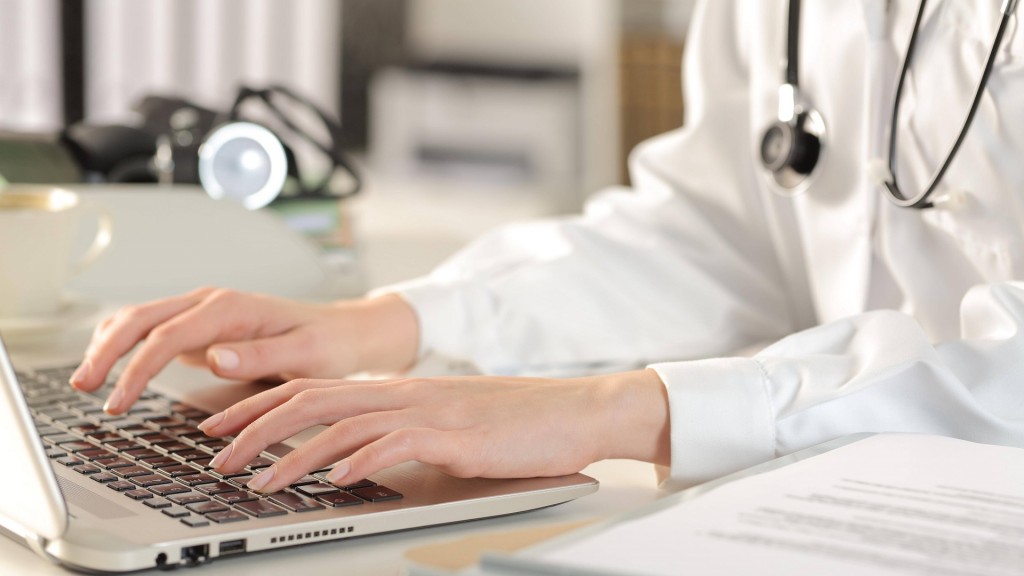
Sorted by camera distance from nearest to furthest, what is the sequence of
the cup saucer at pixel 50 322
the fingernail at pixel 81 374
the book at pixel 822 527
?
the book at pixel 822 527 < the fingernail at pixel 81 374 < the cup saucer at pixel 50 322

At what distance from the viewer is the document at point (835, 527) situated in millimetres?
367

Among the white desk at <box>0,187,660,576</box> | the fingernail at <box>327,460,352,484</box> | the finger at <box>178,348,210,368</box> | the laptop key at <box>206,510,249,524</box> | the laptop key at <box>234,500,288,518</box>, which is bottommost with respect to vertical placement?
the white desk at <box>0,187,660,576</box>

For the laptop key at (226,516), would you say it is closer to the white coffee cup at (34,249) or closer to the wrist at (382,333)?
the wrist at (382,333)

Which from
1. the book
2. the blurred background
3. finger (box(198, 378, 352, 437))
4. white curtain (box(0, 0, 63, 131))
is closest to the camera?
the book

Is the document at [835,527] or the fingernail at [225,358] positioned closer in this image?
the document at [835,527]

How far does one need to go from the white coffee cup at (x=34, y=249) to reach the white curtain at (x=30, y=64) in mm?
3103

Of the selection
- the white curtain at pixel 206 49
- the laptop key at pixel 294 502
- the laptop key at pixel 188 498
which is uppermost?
the white curtain at pixel 206 49

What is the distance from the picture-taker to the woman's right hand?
2.30 ft

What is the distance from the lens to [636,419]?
583 mm

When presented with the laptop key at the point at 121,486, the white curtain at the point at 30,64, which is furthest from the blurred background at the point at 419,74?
the laptop key at the point at 121,486

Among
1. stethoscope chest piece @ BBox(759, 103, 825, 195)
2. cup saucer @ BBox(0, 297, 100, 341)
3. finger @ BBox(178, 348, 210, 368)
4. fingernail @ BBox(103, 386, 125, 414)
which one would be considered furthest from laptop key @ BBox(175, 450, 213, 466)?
stethoscope chest piece @ BBox(759, 103, 825, 195)

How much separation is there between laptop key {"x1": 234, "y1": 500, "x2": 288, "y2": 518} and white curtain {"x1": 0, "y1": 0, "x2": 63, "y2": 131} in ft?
11.9

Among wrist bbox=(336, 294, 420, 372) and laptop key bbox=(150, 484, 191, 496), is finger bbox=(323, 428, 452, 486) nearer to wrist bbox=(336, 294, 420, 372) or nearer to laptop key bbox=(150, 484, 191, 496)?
laptop key bbox=(150, 484, 191, 496)

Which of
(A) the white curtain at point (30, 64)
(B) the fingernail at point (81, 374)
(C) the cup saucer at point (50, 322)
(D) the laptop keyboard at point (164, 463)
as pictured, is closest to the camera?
(D) the laptop keyboard at point (164, 463)
